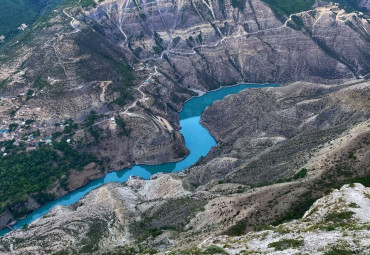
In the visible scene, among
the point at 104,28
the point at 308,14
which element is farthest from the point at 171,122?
the point at 308,14

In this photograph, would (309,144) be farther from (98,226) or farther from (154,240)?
(98,226)

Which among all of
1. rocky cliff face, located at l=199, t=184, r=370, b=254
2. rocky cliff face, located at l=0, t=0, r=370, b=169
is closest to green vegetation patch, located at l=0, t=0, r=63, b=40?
rocky cliff face, located at l=0, t=0, r=370, b=169

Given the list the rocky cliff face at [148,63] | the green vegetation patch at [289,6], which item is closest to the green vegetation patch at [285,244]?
the rocky cliff face at [148,63]

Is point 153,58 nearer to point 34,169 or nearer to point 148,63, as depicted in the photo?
point 148,63

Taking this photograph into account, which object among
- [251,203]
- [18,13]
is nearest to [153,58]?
[18,13]

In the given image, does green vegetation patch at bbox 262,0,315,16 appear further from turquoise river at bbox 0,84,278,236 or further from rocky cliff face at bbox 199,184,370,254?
A: rocky cliff face at bbox 199,184,370,254
